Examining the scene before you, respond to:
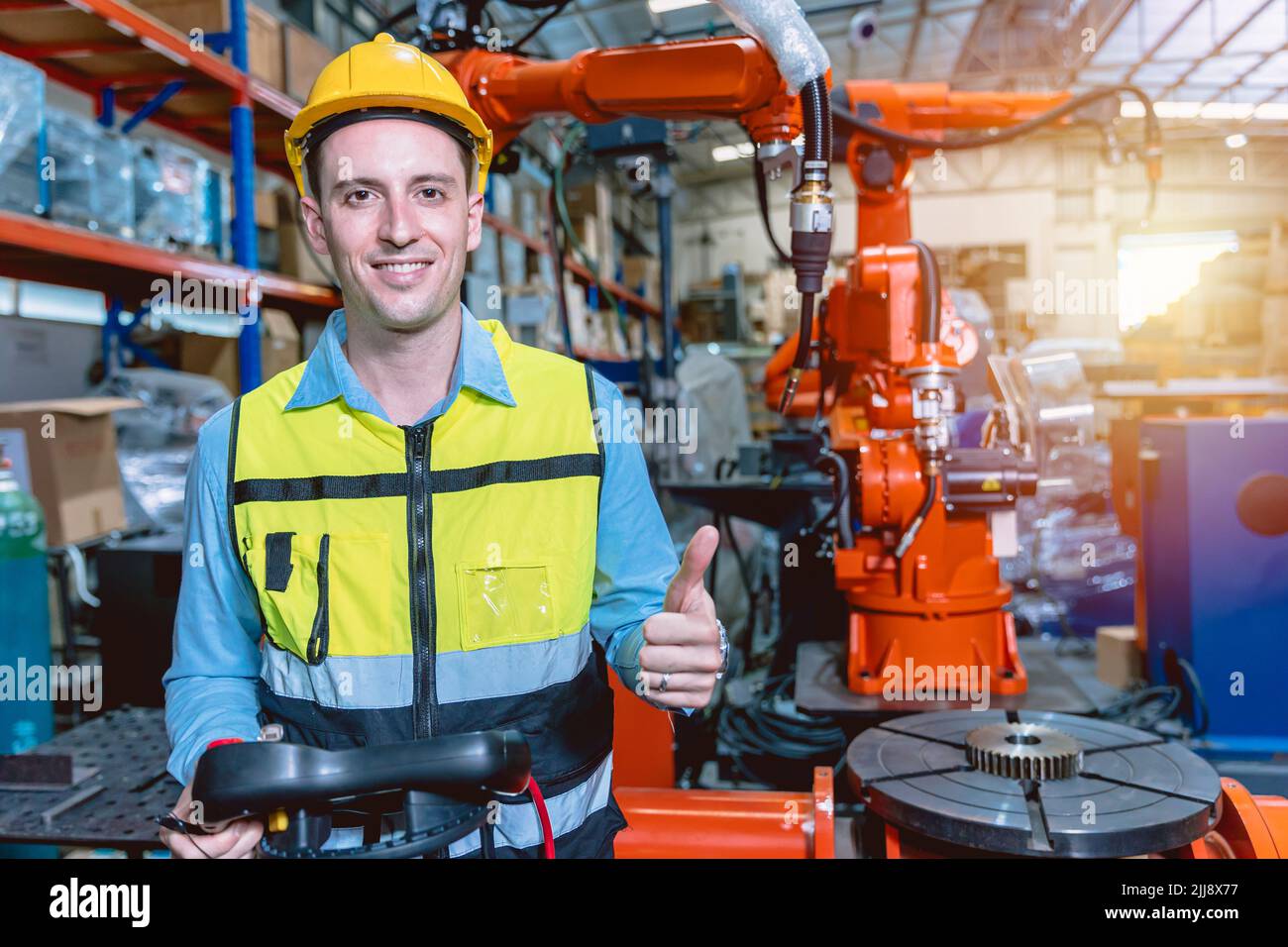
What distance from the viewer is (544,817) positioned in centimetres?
94

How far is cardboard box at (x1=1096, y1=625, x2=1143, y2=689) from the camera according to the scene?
7.98 ft

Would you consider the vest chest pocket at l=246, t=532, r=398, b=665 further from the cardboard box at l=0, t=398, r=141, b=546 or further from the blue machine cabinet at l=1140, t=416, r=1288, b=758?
the blue machine cabinet at l=1140, t=416, r=1288, b=758

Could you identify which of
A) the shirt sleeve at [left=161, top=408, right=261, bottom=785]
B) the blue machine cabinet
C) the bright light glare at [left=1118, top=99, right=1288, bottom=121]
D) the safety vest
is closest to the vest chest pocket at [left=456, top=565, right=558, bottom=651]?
the safety vest

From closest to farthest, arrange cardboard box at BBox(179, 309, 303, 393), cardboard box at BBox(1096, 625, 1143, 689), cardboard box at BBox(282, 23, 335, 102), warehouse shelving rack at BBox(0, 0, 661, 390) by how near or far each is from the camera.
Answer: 1. warehouse shelving rack at BBox(0, 0, 661, 390)
2. cardboard box at BBox(1096, 625, 1143, 689)
3. cardboard box at BBox(282, 23, 335, 102)
4. cardboard box at BBox(179, 309, 303, 393)

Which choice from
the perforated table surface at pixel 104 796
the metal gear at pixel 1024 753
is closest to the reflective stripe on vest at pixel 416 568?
the perforated table surface at pixel 104 796

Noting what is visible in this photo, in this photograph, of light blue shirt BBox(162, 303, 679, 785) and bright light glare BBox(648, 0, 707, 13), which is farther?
bright light glare BBox(648, 0, 707, 13)

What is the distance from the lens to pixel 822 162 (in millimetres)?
1179

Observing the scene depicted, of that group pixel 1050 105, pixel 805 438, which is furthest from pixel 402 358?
pixel 805 438

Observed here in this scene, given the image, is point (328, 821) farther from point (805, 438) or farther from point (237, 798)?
point (805, 438)

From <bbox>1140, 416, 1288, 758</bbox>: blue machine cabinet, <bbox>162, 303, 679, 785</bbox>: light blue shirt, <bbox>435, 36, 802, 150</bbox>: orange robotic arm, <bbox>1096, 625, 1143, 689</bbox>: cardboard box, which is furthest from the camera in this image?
<bbox>1096, 625, 1143, 689</bbox>: cardboard box

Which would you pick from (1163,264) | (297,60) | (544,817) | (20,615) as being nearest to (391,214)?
(544,817)

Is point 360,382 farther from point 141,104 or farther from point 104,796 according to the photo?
point 141,104

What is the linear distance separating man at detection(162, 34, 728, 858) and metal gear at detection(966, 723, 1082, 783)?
526 mm

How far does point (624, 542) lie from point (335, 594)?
350mm
